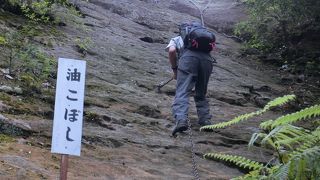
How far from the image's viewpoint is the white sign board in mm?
3625

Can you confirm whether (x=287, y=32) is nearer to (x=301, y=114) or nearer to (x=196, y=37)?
(x=196, y=37)

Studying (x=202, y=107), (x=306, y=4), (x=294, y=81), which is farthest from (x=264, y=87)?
(x=202, y=107)

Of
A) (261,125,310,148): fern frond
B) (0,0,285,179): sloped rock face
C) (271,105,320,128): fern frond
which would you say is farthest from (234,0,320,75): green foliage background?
(271,105,320,128): fern frond

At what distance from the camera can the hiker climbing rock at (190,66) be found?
6.64m

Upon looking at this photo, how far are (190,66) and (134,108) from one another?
1.43m

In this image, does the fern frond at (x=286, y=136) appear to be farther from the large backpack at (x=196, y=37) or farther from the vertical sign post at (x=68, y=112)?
the large backpack at (x=196, y=37)

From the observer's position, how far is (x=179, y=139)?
6734mm

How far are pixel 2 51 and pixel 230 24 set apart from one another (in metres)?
12.1

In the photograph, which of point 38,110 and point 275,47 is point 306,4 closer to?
point 275,47

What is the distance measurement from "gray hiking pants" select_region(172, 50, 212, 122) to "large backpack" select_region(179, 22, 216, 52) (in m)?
0.10

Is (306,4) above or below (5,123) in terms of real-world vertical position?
above

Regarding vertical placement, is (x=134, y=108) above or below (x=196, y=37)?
below

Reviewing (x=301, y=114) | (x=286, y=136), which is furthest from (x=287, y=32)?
(x=301, y=114)

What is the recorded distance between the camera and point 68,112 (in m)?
3.70
